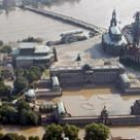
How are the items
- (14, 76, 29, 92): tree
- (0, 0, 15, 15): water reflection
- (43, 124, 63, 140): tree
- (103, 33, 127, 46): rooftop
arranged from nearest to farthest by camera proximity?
(43, 124, 63, 140): tree
(14, 76, 29, 92): tree
(103, 33, 127, 46): rooftop
(0, 0, 15, 15): water reflection

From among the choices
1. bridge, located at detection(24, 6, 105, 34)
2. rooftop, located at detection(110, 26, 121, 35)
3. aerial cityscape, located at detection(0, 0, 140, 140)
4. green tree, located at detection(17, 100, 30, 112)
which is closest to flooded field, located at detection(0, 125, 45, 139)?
aerial cityscape, located at detection(0, 0, 140, 140)

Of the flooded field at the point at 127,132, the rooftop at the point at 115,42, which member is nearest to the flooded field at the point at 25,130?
the flooded field at the point at 127,132

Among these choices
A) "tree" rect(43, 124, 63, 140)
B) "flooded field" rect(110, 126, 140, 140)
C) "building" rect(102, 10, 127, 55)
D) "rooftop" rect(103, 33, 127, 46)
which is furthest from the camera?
"rooftop" rect(103, 33, 127, 46)

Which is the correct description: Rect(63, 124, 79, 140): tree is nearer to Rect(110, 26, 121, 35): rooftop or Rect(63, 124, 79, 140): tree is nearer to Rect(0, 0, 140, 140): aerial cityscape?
Rect(0, 0, 140, 140): aerial cityscape

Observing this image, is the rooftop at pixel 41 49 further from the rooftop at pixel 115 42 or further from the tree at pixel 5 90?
the tree at pixel 5 90

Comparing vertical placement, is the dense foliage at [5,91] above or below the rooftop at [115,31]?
below

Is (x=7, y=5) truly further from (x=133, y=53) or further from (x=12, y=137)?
(x=12, y=137)

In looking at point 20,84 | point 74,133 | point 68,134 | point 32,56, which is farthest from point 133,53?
point 68,134

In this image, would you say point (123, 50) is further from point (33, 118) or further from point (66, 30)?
point (33, 118)
